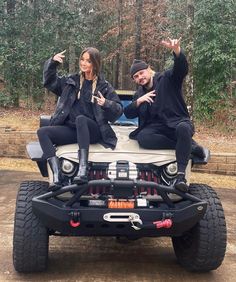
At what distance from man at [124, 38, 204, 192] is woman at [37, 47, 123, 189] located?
0.26m

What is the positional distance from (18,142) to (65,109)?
274 inches

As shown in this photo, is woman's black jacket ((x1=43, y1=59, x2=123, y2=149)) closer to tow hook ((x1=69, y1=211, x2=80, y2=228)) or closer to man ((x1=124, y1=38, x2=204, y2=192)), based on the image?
man ((x1=124, y1=38, x2=204, y2=192))

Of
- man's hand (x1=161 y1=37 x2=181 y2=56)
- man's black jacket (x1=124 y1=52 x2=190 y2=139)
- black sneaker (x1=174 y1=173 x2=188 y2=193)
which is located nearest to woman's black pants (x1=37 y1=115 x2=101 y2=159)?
man's black jacket (x1=124 y1=52 x2=190 y2=139)

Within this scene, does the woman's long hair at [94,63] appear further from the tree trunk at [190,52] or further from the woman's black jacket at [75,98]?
the tree trunk at [190,52]

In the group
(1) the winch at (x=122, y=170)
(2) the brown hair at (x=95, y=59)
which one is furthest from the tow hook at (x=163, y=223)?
(2) the brown hair at (x=95, y=59)

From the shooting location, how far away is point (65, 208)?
394 cm

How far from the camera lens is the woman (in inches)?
166

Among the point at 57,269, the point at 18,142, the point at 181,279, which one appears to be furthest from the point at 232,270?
the point at 18,142

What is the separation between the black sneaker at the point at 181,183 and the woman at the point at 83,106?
632 mm

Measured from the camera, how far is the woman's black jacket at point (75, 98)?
14.1 ft

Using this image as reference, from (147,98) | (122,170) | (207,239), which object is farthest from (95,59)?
(207,239)

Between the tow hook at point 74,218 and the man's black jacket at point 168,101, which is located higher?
the man's black jacket at point 168,101

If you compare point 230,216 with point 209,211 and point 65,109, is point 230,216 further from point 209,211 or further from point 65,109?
point 65,109

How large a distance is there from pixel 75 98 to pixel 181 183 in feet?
3.98
